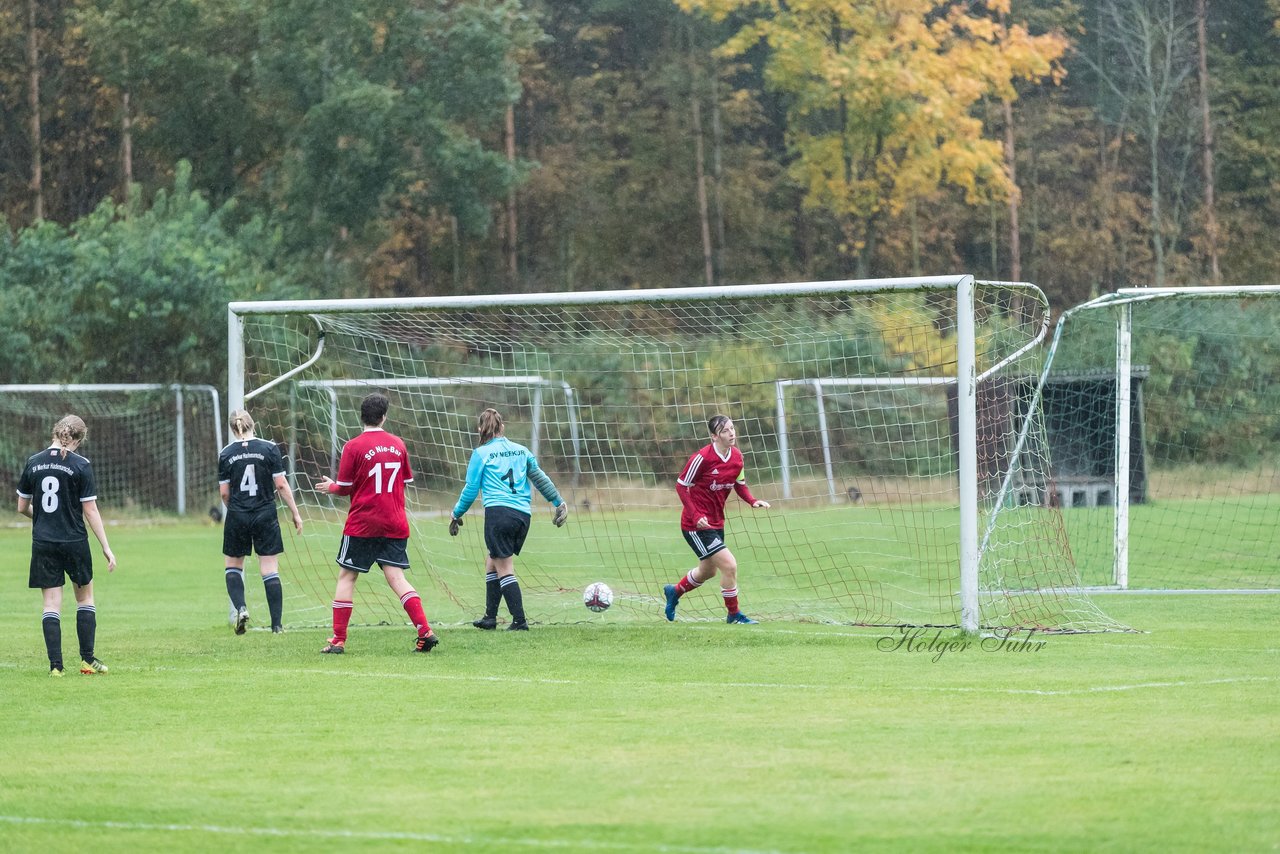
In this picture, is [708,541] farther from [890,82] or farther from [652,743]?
[890,82]

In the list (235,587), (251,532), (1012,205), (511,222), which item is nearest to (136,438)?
(511,222)

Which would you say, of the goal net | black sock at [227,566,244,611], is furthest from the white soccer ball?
the goal net

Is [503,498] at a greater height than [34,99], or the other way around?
[34,99]

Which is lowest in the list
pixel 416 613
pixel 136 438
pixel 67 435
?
pixel 416 613

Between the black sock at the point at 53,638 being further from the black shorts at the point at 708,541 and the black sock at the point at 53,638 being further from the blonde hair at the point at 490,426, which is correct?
the black shorts at the point at 708,541

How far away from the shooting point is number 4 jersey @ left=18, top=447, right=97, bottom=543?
1012cm

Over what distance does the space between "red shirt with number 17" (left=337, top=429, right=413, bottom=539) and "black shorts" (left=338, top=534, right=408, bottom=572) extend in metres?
0.05

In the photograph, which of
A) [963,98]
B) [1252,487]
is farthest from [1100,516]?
[963,98]

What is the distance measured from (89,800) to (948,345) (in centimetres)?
2668

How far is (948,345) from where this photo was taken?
31.6 metres

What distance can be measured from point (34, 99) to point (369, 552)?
31151mm

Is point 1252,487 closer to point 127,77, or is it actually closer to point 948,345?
point 948,345

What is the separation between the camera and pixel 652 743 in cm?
753

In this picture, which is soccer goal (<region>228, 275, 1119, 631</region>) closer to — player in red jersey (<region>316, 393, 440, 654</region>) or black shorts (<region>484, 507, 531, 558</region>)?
black shorts (<region>484, 507, 531, 558</region>)
